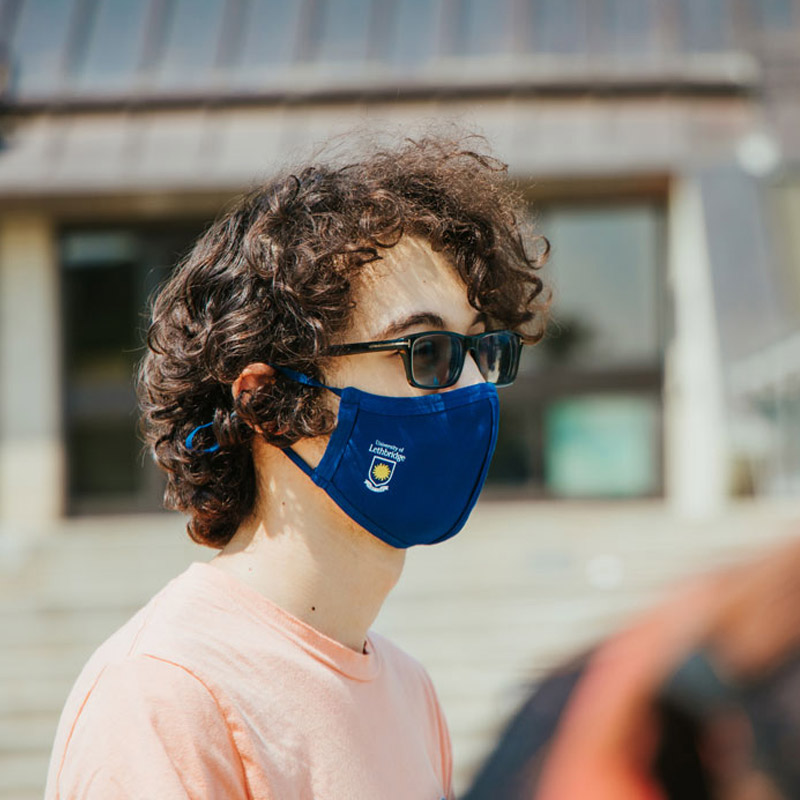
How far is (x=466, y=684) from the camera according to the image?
6.02 m

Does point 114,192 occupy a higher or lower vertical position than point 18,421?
higher

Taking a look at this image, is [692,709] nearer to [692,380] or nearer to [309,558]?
[309,558]

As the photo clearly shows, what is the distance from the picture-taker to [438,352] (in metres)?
1.64

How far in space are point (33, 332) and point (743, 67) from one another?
30.6ft

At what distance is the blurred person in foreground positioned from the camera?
23.5 inches

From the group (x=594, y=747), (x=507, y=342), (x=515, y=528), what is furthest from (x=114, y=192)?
(x=594, y=747)

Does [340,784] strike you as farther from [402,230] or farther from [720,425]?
[720,425]

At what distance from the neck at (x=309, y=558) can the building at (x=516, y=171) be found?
10.3 m

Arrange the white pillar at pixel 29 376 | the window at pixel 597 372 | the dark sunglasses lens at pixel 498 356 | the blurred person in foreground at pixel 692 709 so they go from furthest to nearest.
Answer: the window at pixel 597 372, the white pillar at pixel 29 376, the dark sunglasses lens at pixel 498 356, the blurred person in foreground at pixel 692 709

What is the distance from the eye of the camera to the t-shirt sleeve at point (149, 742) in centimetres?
121

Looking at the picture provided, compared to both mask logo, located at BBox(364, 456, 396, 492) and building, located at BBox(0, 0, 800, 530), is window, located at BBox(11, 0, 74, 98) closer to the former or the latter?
building, located at BBox(0, 0, 800, 530)

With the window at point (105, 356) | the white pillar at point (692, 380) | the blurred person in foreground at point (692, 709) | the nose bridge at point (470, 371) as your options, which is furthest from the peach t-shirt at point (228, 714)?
the window at point (105, 356)

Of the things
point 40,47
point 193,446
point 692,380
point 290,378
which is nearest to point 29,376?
point 40,47

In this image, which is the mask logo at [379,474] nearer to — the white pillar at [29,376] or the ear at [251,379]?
the ear at [251,379]
